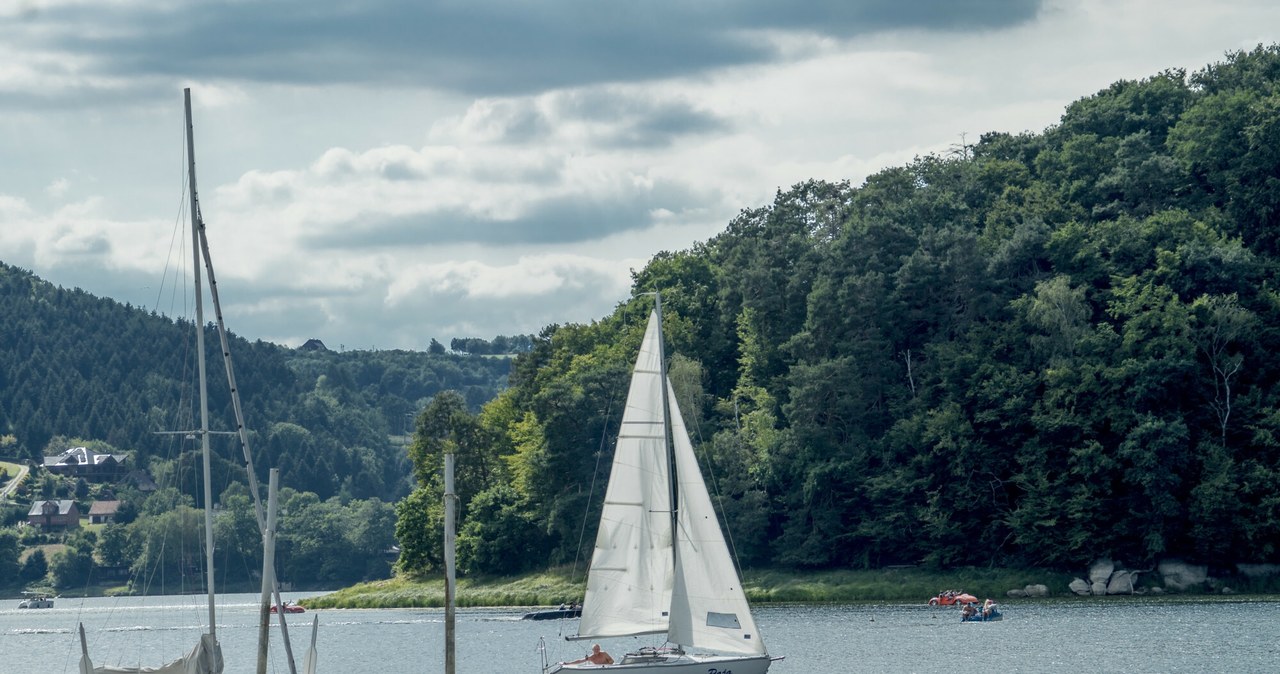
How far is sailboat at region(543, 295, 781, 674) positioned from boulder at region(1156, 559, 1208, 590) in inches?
2098

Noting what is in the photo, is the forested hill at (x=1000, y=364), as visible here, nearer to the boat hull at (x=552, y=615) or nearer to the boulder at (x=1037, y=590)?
the boulder at (x=1037, y=590)

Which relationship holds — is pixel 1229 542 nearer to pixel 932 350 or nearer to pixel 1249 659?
pixel 932 350

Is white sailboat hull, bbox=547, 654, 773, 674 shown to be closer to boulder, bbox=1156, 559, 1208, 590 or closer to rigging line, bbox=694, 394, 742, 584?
boulder, bbox=1156, 559, 1208, 590

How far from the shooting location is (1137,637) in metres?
65.9

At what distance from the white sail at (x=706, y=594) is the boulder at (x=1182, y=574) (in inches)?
2104

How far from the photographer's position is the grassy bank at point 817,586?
97062mm

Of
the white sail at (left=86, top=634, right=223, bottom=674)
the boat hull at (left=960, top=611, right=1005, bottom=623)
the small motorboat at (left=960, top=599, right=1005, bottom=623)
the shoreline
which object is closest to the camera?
the white sail at (left=86, top=634, right=223, bottom=674)

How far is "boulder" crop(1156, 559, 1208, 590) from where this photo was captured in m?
92.3

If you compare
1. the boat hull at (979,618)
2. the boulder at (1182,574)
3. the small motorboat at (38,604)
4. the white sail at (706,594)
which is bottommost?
the small motorboat at (38,604)

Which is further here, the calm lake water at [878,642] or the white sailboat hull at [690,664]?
the calm lake water at [878,642]

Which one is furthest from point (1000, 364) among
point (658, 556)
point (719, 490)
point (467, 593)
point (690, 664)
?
point (690, 664)

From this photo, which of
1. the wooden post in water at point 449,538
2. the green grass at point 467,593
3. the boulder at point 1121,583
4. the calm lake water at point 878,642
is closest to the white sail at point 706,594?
the wooden post in water at point 449,538

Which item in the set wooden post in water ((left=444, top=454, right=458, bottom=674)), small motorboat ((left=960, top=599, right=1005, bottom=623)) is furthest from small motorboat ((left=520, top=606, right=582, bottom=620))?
wooden post in water ((left=444, top=454, right=458, bottom=674))

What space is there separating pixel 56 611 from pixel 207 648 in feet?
451
